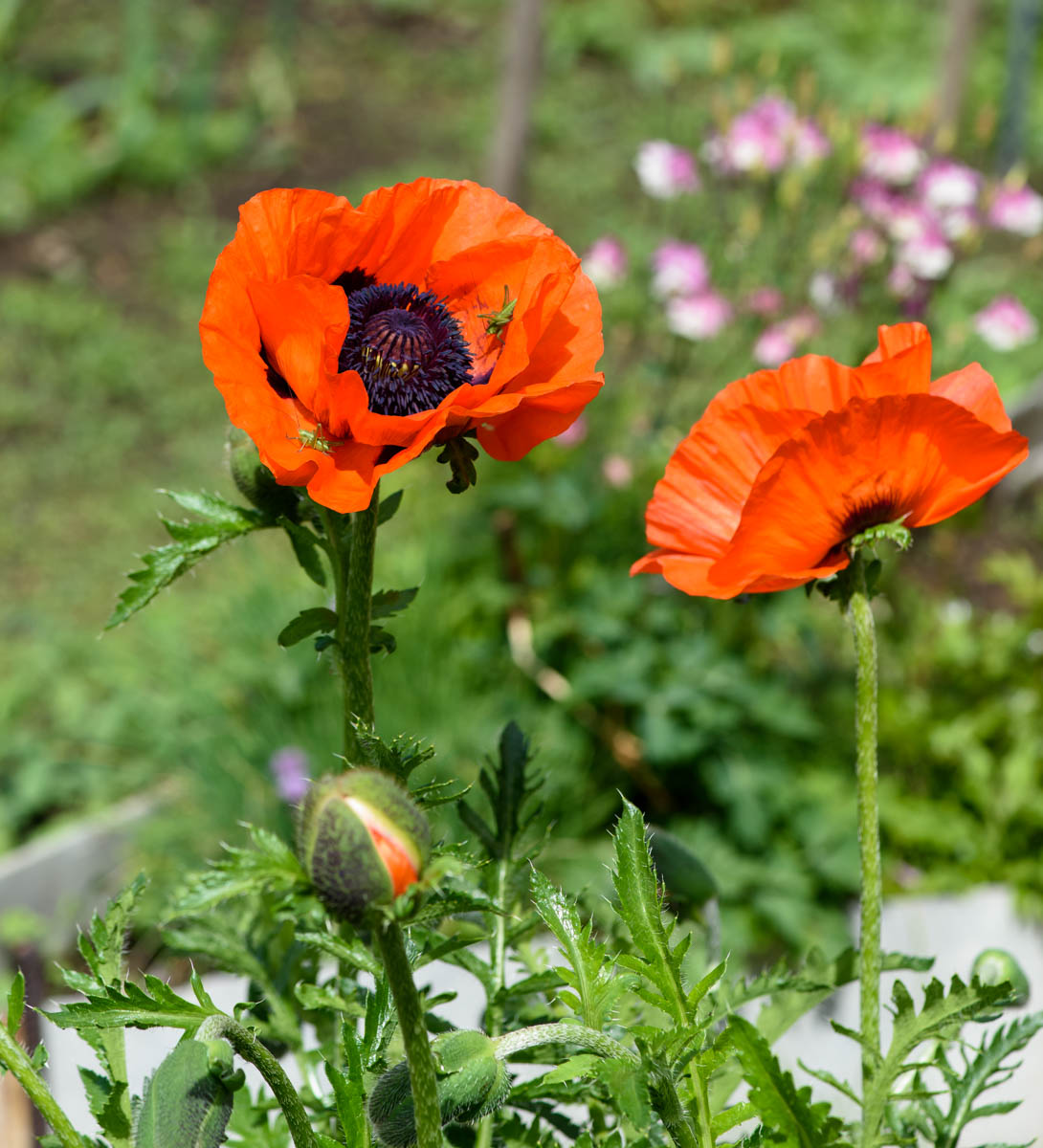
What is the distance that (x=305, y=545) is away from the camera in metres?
0.64

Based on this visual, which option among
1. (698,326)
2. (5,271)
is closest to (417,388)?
(698,326)

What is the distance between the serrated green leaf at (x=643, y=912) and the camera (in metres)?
0.54

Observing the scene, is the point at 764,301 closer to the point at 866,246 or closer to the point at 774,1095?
the point at 866,246

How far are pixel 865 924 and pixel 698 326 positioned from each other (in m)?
1.76

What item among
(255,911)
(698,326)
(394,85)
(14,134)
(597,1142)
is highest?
(394,85)

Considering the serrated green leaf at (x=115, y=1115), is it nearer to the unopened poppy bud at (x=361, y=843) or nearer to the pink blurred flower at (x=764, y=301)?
the unopened poppy bud at (x=361, y=843)

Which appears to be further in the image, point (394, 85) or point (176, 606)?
point (394, 85)

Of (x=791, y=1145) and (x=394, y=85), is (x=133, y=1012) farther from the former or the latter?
(x=394, y=85)

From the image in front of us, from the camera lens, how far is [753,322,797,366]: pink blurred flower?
229cm

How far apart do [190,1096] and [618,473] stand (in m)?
1.85

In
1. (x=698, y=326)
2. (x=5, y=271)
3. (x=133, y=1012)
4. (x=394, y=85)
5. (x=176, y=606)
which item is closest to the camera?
(x=133, y=1012)

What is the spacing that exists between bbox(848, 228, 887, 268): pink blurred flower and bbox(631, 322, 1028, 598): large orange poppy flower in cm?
193

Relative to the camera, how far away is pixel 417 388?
618 mm

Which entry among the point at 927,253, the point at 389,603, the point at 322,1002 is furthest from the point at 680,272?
the point at 322,1002
